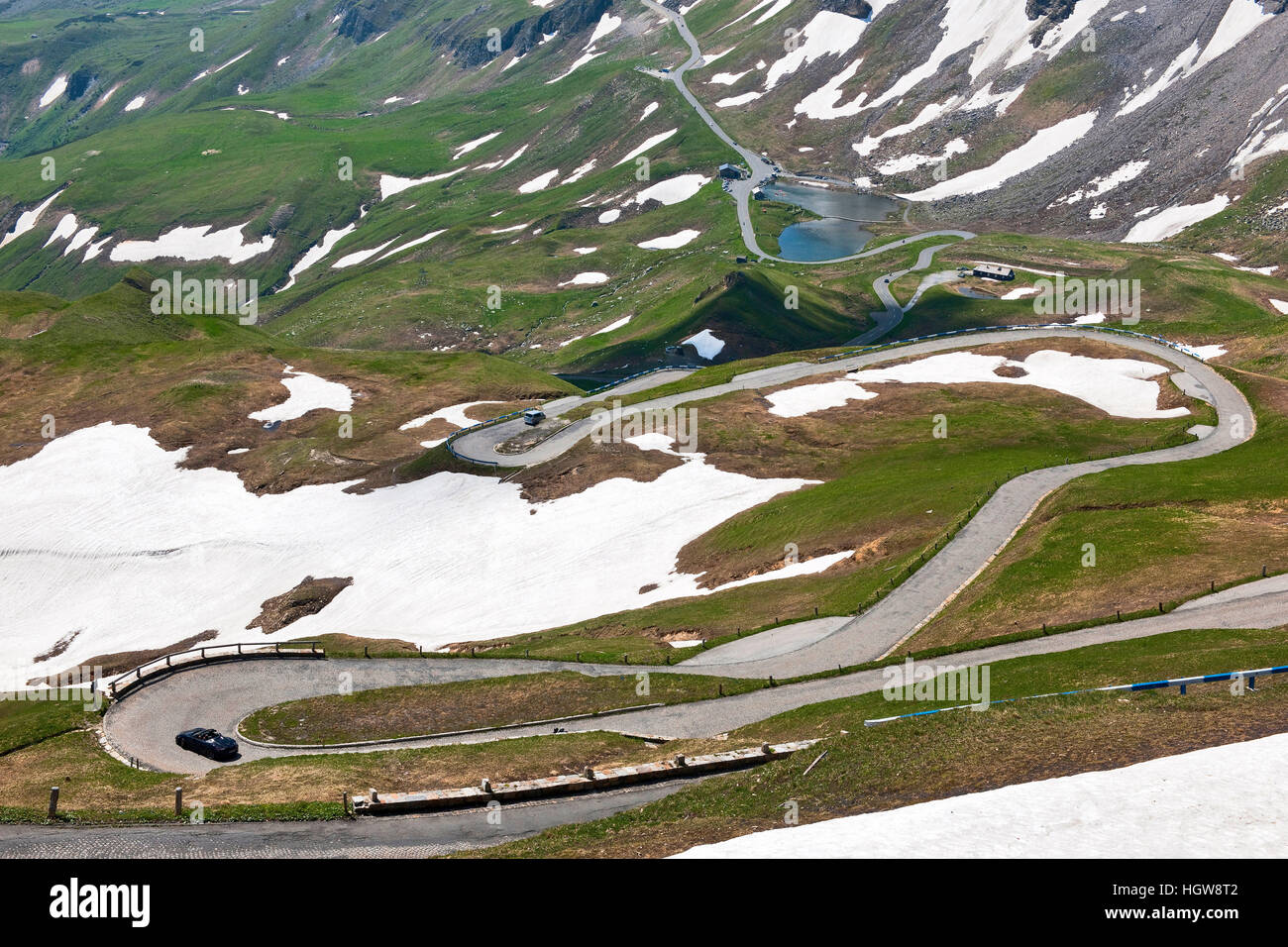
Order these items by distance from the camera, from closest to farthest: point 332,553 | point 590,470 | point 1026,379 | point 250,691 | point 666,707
A: point 666,707, point 250,691, point 332,553, point 590,470, point 1026,379

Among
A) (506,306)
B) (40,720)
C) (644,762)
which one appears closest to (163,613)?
(40,720)

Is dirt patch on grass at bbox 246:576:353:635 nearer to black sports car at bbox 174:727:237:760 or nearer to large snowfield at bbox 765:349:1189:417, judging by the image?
black sports car at bbox 174:727:237:760

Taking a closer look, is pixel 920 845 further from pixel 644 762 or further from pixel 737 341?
pixel 737 341

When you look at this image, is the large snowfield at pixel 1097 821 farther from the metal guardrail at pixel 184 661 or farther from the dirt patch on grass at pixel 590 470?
the dirt patch on grass at pixel 590 470

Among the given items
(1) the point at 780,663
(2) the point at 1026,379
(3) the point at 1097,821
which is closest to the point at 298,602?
(1) the point at 780,663

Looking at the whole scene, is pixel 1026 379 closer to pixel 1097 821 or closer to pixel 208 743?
pixel 208 743
